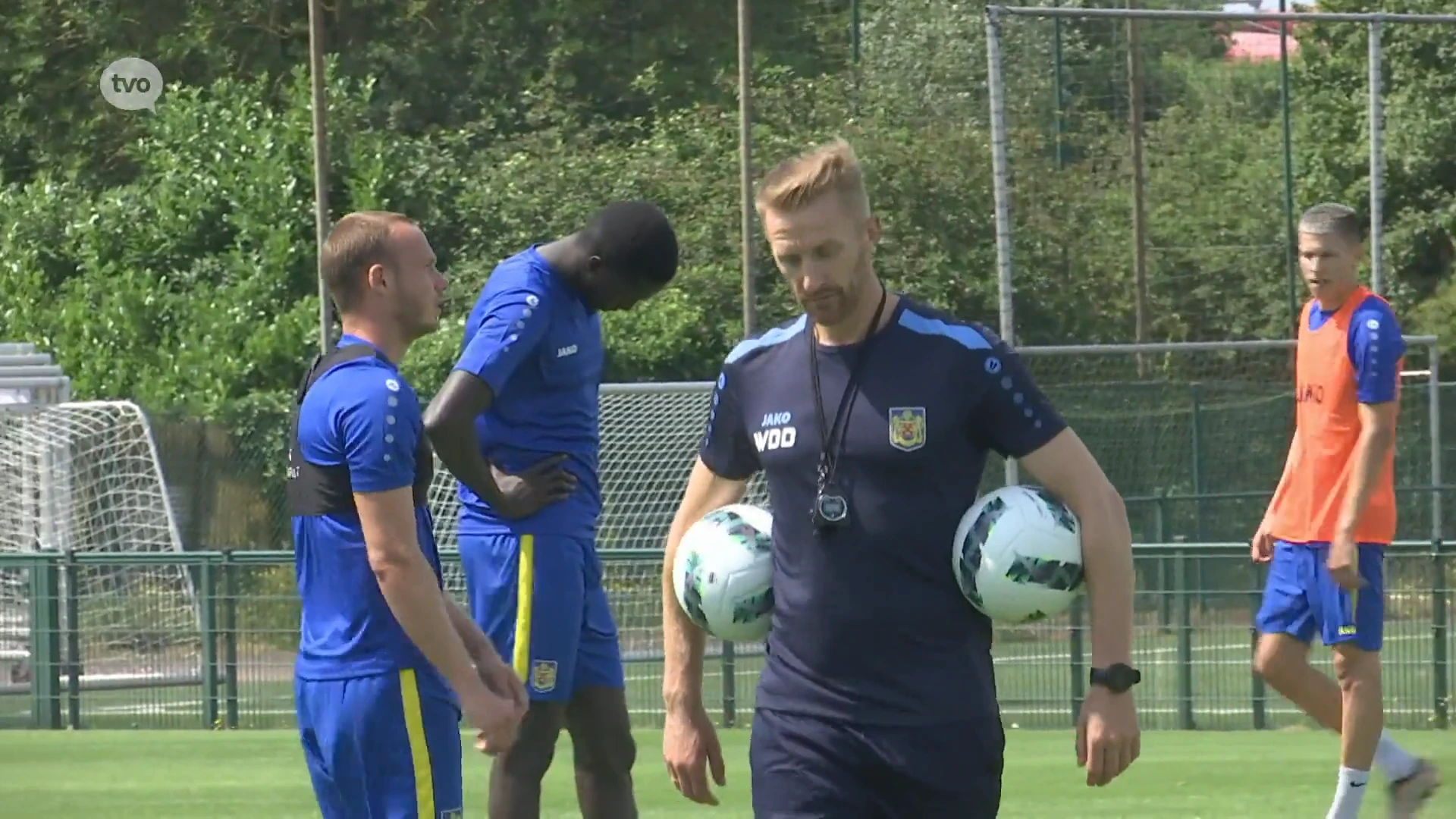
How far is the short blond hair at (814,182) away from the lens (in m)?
5.00

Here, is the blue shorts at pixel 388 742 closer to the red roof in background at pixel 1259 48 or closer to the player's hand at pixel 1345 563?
the player's hand at pixel 1345 563

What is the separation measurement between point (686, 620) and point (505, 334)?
6.06ft

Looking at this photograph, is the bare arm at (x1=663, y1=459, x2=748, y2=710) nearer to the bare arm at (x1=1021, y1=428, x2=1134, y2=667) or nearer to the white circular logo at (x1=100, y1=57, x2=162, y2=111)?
the bare arm at (x1=1021, y1=428, x2=1134, y2=667)

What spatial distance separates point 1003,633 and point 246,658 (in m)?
5.11

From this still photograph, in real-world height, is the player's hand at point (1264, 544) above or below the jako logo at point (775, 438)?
below

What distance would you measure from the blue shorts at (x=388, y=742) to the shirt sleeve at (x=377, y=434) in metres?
0.47

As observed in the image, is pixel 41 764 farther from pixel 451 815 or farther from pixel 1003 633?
pixel 451 815

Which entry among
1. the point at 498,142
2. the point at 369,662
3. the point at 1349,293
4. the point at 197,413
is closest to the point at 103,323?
the point at 197,413

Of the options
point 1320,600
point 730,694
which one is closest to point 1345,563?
point 1320,600

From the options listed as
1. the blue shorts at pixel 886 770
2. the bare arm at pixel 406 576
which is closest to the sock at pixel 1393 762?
the blue shorts at pixel 886 770

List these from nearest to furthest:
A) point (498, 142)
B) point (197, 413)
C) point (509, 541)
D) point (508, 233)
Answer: point (509, 541) → point (197, 413) → point (508, 233) → point (498, 142)

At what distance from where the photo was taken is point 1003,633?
16203 mm

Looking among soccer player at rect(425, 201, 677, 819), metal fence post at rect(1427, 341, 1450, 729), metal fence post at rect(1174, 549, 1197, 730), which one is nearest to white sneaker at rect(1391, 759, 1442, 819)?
soccer player at rect(425, 201, 677, 819)

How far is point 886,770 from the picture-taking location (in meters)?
5.08
